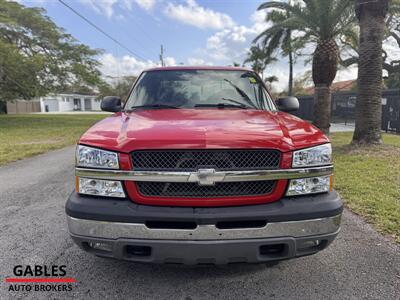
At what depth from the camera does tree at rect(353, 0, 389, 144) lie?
28.1 ft

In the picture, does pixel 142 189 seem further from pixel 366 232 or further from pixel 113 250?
pixel 366 232

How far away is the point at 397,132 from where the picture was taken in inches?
634

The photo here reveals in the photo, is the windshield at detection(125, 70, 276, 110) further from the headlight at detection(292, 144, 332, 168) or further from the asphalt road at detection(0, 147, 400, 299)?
the asphalt road at detection(0, 147, 400, 299)

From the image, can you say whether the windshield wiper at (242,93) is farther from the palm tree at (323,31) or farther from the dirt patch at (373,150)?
the palm tree at (323,31)

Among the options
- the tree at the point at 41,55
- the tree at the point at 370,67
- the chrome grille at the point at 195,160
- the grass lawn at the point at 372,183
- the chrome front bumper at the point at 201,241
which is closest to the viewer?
the chrome front bumper at the point at 201,241

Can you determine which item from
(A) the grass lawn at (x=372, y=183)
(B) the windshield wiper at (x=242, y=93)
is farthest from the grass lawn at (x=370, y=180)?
(B) the windshield wiper at (x=242, y=93)

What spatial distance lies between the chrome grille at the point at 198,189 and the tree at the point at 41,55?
20820mm

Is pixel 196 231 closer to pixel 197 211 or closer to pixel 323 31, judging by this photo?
pixel 197 211

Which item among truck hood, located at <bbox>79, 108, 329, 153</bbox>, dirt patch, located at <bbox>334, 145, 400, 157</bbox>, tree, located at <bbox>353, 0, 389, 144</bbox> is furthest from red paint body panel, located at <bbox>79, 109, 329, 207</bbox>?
tree, located at <bbox>353, 0, 389, 144</bbox>

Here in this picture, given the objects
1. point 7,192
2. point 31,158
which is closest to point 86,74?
point 31,158

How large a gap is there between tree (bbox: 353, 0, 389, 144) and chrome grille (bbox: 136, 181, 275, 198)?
25.1 ft

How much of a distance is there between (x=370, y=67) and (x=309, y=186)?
774 cm

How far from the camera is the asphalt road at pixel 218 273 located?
254 centimetres

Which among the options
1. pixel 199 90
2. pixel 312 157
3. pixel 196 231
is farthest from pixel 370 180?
pixel 196 231
